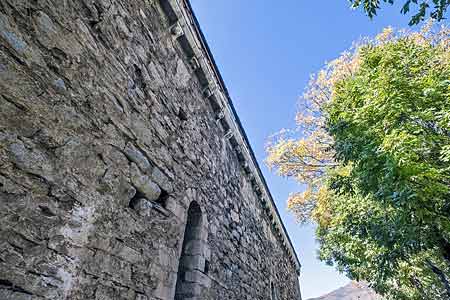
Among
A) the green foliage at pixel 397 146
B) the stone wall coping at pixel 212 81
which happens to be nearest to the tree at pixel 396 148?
the green foliage at pixel 397 146

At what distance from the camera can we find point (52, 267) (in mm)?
1709

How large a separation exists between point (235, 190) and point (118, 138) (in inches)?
147

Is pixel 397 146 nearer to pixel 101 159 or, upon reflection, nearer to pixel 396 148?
pixel 396 148

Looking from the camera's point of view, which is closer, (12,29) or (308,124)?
(12,29)

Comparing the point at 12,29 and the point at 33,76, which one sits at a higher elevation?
the point at 12,29

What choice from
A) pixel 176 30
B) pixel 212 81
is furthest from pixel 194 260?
pixel 176 30

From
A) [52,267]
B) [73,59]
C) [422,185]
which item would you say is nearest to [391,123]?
[422,185]

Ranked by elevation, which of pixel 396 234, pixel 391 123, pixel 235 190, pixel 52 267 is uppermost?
pixel 391 123

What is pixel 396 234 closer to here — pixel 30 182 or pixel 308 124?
pixel 30 182

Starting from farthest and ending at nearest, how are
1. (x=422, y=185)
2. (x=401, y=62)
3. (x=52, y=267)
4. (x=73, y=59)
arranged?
(x=401, y=62) < (x=422, y=185) < (x=73, y=59) < (x=52, y=267)

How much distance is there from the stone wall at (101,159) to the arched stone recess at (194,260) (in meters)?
0.01

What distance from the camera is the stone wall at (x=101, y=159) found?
1.64 metres

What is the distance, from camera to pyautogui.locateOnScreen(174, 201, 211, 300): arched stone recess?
343cm

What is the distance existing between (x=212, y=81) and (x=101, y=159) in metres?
3.16
